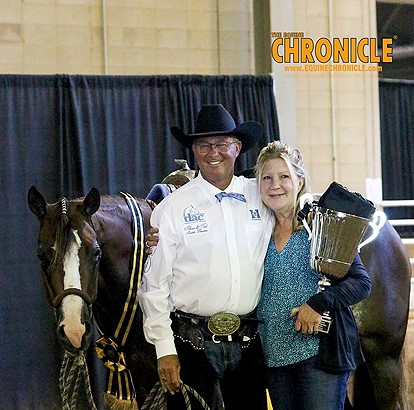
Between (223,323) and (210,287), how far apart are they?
139 millimetres

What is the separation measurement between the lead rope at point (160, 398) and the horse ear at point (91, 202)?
73 cm

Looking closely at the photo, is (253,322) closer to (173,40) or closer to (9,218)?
(9,218)

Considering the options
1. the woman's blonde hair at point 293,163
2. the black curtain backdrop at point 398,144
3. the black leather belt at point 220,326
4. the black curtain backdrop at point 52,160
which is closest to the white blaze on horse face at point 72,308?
the black leather belt at point 220,326

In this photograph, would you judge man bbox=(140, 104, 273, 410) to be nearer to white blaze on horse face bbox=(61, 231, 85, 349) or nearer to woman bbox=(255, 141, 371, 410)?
woman bbox=(255, 141, 371, 410)

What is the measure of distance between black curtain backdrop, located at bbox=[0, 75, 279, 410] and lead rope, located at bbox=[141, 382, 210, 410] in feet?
7.88

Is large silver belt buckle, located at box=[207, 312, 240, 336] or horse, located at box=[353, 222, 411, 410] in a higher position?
large silver belt buckle, located at box=[207, 312, 240, 336]

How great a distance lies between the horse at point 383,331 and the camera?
4082mm

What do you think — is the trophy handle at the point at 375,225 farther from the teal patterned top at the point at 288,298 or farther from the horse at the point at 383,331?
the teal patterned top at the point at 288,298

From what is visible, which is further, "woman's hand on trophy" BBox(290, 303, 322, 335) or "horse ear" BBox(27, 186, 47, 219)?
"horse ear" BBox(27, 186, 47, 219)

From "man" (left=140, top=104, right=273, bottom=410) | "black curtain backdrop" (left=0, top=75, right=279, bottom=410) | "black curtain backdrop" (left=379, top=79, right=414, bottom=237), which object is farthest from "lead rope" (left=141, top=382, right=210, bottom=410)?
"black curtain backdrop" (left=379, top=79, right=414, bottom=237)

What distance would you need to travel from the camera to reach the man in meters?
2.67

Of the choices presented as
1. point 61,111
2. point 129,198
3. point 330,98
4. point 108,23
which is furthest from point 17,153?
point 330,98

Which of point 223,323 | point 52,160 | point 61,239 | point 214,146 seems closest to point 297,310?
point 223,323

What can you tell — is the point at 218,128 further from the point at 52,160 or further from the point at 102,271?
the point at 52,160
